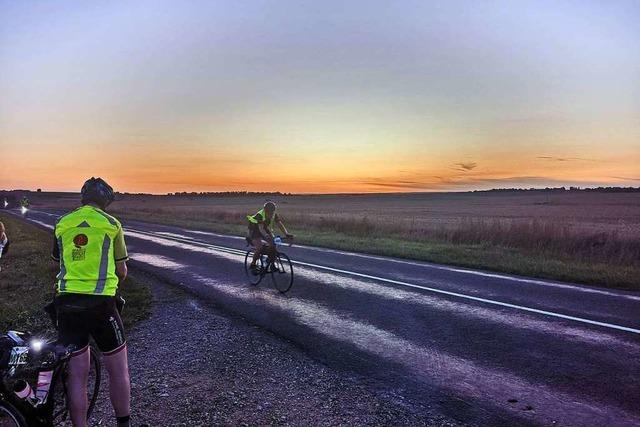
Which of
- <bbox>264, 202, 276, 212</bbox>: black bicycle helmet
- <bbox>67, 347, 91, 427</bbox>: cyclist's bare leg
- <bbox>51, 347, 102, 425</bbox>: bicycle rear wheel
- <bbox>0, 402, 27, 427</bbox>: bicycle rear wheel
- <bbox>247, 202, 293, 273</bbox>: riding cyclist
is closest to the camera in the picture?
<bbox>0, 402, 27, 427</bbox>: bicycle rear wheel

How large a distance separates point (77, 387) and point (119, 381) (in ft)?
0.95

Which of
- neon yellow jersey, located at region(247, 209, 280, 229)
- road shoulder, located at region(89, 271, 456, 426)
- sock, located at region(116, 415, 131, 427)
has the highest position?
neon yellow jersey, located at region(247, 209, 280, 229)

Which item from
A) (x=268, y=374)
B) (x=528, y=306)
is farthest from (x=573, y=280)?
(x=268, y=374)

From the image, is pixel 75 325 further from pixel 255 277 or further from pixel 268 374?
pixel 255 277

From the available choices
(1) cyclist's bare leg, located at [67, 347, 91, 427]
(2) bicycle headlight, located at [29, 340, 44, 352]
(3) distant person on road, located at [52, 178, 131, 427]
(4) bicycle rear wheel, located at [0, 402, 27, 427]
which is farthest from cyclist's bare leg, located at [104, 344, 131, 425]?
(4) bicycle rear wheel, located at [0, 402, 27, 427]

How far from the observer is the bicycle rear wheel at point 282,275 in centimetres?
1020

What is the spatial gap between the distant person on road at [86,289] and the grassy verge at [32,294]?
4.40 metres

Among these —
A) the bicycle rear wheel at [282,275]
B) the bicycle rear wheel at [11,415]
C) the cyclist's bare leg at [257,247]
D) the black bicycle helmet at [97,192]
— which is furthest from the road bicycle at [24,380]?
the cyclist's bare leg at [257,247]

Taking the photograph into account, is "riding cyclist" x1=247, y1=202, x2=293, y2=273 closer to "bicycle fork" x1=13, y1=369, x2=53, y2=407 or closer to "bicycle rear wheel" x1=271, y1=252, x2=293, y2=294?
"bicycle rear wheel" x1=271, y1=252, x2=293, y2=294

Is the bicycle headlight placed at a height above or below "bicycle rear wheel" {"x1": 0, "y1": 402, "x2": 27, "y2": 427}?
above

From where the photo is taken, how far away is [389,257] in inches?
621

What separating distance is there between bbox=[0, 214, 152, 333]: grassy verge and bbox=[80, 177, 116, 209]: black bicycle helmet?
15.3 feet

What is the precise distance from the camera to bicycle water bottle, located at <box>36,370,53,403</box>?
3.28 metres

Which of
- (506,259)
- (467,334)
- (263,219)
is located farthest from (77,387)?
(506,259)
